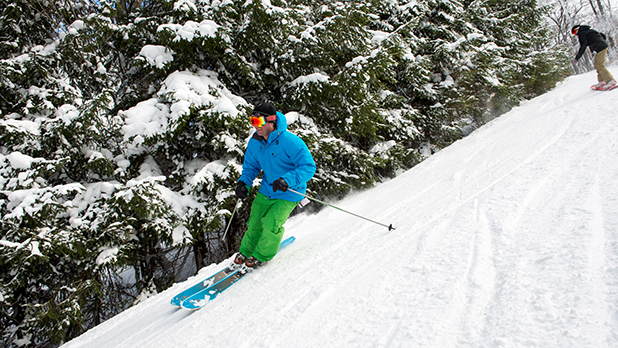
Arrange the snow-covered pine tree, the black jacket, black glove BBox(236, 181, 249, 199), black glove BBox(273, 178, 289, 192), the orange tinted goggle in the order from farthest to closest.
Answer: the black jacket < the snow-covered pine tree < black glove BBox(236, 181, 249, 199) < the orange tinted goggle < black glove BBox(273, 178, 289, 192)

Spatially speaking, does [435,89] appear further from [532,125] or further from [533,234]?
[533,234]

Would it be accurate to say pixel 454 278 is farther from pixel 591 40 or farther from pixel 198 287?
pixel 591 40

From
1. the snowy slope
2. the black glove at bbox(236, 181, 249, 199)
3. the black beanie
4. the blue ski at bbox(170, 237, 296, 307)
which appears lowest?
the snowy slope

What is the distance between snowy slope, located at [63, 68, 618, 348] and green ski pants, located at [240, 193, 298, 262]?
0.21 m

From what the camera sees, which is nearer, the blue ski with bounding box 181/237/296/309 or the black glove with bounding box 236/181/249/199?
the blue ski with bounding box 181/237/296/309

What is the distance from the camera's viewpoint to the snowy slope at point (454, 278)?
1.38 metres

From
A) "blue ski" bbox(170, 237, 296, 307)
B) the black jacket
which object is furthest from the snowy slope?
the black jacket

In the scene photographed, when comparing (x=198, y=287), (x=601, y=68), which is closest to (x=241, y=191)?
(x=198, y=287)

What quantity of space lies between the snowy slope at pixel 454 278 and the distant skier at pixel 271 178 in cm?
27

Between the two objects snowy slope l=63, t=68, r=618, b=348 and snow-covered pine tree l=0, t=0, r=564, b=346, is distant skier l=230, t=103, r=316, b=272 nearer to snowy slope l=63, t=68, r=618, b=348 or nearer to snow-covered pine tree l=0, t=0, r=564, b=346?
snowy slope l=63, t=68, r=618, b=348

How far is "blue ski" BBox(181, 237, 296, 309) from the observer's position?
9.12ft

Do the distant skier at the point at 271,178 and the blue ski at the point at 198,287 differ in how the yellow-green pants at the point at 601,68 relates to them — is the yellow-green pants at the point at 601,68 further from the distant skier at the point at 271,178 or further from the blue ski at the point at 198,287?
the blue ski at the point at 198,287

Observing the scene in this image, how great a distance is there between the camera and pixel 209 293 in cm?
295

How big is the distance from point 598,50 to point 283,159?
31.0 feet
